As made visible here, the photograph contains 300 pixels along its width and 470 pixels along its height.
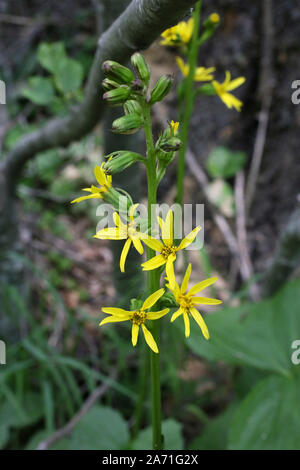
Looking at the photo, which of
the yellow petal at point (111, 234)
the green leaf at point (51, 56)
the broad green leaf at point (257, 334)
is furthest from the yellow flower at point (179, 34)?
the broad green leaf at point (257, 334)

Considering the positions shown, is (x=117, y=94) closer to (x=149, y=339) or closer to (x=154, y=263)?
(x=154, y=263)

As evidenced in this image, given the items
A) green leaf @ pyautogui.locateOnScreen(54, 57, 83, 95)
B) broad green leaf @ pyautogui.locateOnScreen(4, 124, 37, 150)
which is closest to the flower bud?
green leaf @ pyautogui.locateOnScreen(54, 57, 83, 95)

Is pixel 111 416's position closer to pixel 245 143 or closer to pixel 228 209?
pixel 228 209

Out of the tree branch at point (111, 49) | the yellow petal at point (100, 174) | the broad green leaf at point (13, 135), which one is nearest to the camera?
the tree branch at point (111, 49)

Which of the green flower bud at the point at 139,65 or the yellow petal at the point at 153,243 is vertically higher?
the green flower bud at the point at 139,65

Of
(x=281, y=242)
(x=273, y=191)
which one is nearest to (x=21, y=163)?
(x=281, y=242)

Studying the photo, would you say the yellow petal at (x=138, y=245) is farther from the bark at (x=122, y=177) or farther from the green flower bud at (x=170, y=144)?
the bark at (x=122, y=177)

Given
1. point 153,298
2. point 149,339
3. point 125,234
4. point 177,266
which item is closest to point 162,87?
point 125,234

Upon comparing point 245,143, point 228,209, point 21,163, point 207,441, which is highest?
point 245,143
